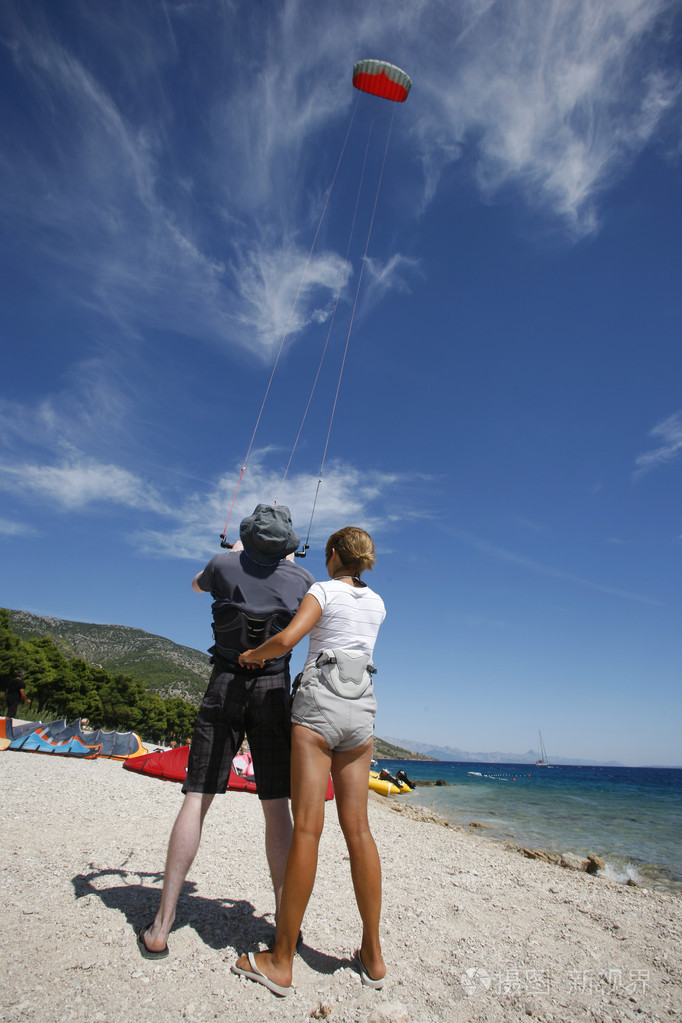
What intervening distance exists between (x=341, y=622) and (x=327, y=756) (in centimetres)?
68

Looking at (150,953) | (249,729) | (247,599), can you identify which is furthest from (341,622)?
(150,953)

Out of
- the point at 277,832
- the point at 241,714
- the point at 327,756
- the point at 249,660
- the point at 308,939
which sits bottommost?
the point at 308,939

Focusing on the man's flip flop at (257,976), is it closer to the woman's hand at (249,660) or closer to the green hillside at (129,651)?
the woman's hand at (249,660)

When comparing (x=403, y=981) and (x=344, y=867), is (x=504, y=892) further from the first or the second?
(x=403, y=981)

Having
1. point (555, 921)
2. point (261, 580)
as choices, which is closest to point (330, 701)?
point (261, 580)

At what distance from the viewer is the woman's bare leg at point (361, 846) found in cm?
235

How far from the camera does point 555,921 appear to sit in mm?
4109

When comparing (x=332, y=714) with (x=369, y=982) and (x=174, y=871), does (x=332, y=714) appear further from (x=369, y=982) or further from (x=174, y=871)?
(x=369, y=982)

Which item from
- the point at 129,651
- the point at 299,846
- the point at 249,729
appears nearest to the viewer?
the point at 299,846

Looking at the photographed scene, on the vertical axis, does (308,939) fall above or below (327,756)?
below

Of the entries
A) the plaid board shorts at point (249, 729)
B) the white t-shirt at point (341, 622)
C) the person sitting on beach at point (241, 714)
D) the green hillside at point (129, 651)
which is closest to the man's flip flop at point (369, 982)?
the person sitting on beach at point (241, 714)

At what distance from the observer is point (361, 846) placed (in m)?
2.39

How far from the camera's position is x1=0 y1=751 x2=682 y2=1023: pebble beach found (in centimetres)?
212

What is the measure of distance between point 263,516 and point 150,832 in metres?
4.61
